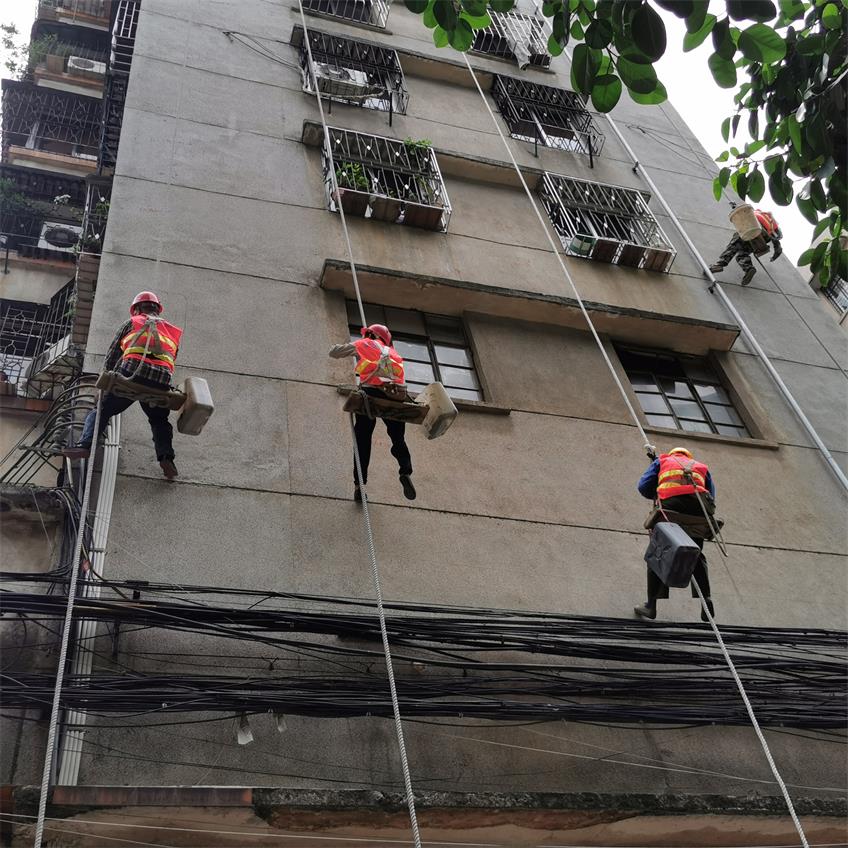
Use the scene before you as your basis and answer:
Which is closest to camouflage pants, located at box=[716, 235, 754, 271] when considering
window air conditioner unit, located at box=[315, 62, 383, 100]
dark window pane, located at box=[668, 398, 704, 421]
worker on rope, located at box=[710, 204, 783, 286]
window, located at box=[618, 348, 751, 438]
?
worker on rope, located at box=[710, 204, 783, 286]

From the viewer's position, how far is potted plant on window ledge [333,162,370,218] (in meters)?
10.2

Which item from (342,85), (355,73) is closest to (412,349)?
(342,85)

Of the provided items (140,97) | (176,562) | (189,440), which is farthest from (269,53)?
(176,562)

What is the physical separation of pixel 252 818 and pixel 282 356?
4.58 metres

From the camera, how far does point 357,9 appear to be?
1480cm

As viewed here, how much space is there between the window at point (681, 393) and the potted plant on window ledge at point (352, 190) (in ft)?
12.2

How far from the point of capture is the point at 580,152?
13.4 m

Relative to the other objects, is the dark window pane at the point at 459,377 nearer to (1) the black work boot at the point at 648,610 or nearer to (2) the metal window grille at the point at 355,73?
(1) the black work boot at the point at 648,610

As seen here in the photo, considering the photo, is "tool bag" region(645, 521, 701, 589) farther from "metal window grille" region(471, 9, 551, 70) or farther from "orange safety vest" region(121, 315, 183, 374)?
"metal window grille" region(471, 9, 551, 70)

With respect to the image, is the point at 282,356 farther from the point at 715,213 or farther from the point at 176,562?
the point at 715,213

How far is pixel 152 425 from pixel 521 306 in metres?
4.84

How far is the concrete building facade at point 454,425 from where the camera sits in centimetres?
534

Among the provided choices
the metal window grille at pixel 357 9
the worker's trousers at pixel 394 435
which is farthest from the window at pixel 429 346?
the metal window grille at pixel 357 9

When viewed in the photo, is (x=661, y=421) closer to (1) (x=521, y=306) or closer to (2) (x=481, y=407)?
(1) (x=521, y=306)
